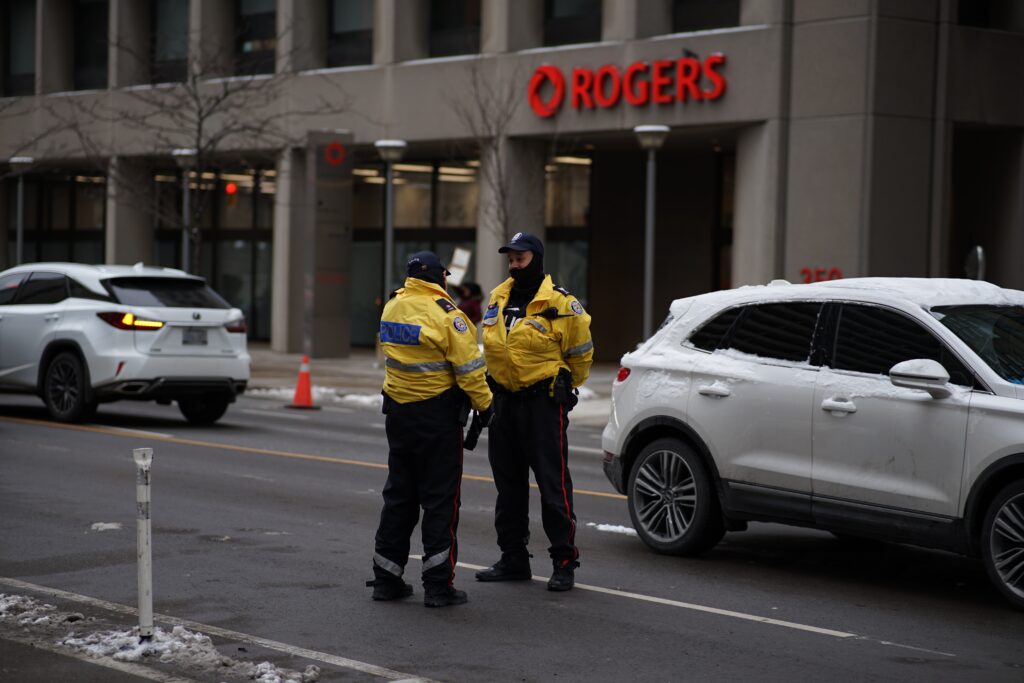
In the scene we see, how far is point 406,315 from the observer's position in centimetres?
778

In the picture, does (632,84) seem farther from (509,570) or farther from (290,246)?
(509,570)

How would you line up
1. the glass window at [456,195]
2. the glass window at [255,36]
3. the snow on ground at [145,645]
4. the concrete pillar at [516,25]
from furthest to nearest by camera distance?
the glass window at [255,36], the glass window at [456,195], the concrete pillar at [516,25], the snow on ground at [145,645]

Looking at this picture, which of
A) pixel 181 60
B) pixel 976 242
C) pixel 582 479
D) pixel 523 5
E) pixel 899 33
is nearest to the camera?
pixel 582 479

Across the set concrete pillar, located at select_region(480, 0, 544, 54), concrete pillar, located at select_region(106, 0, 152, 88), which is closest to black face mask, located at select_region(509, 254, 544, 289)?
concrete pillar, located at select_region(480, 0, 544, 54)

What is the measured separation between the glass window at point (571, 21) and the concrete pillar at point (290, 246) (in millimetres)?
7742

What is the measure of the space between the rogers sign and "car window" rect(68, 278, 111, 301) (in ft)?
44.4

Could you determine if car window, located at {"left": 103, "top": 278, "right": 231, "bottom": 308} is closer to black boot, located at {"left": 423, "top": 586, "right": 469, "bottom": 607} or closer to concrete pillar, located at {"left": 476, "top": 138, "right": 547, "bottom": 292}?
black boot, located at {"left": 423, "top": 586, "right": 469, "bottom": 607}

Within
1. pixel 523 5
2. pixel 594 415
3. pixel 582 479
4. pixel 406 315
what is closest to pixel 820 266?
pixel 594 415

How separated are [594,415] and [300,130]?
51.1 feet

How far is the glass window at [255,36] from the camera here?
36219 millimetres

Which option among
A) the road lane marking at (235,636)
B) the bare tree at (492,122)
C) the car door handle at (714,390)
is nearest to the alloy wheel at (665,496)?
the car door handle at (714,390)

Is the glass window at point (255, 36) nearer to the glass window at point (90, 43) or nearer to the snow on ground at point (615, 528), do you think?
the glass window at point (90, 43)

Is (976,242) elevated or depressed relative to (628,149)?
depressed

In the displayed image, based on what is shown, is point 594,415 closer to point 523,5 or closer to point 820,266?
point 820,266
